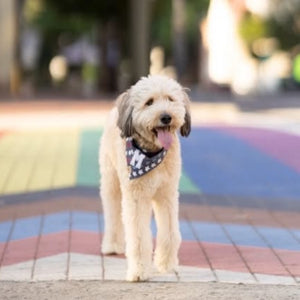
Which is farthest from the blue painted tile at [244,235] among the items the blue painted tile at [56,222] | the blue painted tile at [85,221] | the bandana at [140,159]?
the bandana at [140,159]

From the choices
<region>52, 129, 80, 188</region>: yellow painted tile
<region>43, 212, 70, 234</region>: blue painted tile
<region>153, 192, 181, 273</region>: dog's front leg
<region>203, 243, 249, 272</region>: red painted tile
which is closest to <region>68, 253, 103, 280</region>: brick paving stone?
<region>153, 192, 181, 273</region>: dog's front leg

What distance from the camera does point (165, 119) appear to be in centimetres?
739

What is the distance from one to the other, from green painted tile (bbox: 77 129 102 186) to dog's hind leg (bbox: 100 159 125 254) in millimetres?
4843

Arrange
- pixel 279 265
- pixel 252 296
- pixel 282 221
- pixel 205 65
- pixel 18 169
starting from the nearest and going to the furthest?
1. pixel 252 296
2. pixel 279 265
3. pixel 282 221
4. pixel 18 169
5. pixel 205 65

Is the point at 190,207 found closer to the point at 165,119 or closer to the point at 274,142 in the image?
the point at 165,119

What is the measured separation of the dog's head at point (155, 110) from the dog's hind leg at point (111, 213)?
1.23 meters

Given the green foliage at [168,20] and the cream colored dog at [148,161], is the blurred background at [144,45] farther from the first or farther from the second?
the cream colored dog at [148,161]

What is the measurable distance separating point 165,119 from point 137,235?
100cm

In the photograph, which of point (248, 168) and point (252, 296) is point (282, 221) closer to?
point (252, 296)

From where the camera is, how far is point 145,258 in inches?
311

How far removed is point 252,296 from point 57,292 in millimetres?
1340

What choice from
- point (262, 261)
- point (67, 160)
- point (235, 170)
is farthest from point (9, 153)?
point (262, 261)

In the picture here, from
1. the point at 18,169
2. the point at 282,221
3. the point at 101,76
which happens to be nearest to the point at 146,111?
the point at 282,221

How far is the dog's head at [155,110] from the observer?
7406 millimetres
